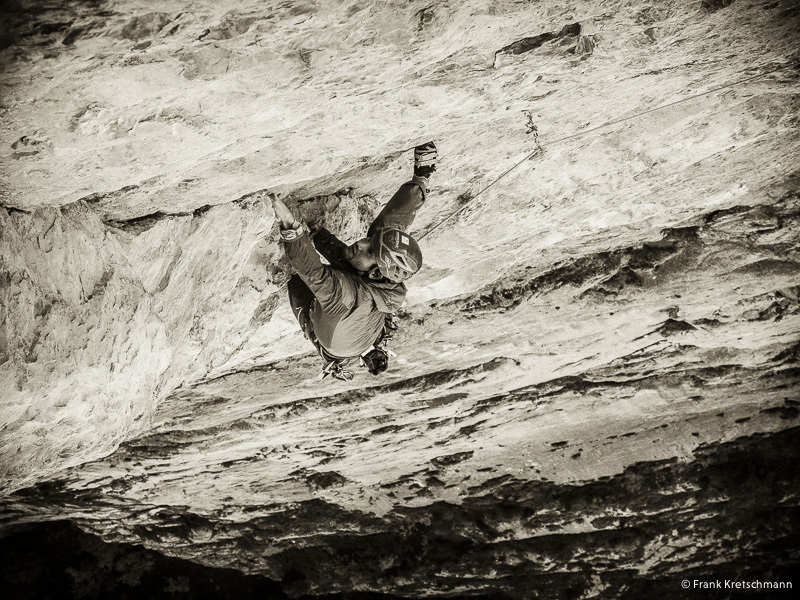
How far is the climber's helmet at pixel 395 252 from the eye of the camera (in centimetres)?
303

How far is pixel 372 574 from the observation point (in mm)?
7668

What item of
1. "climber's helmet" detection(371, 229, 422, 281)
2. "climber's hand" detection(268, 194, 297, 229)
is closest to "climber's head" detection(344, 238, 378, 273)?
"climber's helmet" detection(371, 229, 422, 281)

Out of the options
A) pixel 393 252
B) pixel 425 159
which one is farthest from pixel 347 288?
pixel 425 159

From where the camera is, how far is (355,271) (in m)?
3.53

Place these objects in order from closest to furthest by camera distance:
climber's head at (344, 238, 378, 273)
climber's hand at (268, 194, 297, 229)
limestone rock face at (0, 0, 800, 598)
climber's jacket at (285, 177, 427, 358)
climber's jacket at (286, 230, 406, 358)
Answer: limestone rock face at (0, 0, 800, 598), climber's hand at (268, 194, 297, 229), climber's jacket at (286, 230, 406, 358), climber's jacket at (285, 177, 427, 358), climber's head at (344, 238, 378, 273)

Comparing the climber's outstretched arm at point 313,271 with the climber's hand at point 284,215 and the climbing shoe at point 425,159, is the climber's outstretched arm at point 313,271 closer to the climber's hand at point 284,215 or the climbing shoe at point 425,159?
the climber's hand at point 284,215

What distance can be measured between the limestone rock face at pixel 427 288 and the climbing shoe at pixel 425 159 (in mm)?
77

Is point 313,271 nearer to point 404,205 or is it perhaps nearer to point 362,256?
point 362,256

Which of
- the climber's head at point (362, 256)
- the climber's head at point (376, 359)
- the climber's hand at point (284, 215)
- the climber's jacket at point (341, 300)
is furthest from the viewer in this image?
the climber's head at point (376, 359)

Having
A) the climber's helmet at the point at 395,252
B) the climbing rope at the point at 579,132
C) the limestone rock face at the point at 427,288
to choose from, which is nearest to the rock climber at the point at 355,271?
the climber's helmet at the point at 395,252

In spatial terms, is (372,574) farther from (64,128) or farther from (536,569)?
(64,128)

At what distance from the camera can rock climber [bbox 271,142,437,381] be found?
2.99 meters

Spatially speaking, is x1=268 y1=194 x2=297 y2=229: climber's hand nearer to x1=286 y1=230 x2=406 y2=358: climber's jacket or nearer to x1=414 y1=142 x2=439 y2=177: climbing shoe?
x1=286 y1=230 x2=406 y2=358: climber's jacket

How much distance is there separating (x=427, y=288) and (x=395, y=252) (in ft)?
6.01
